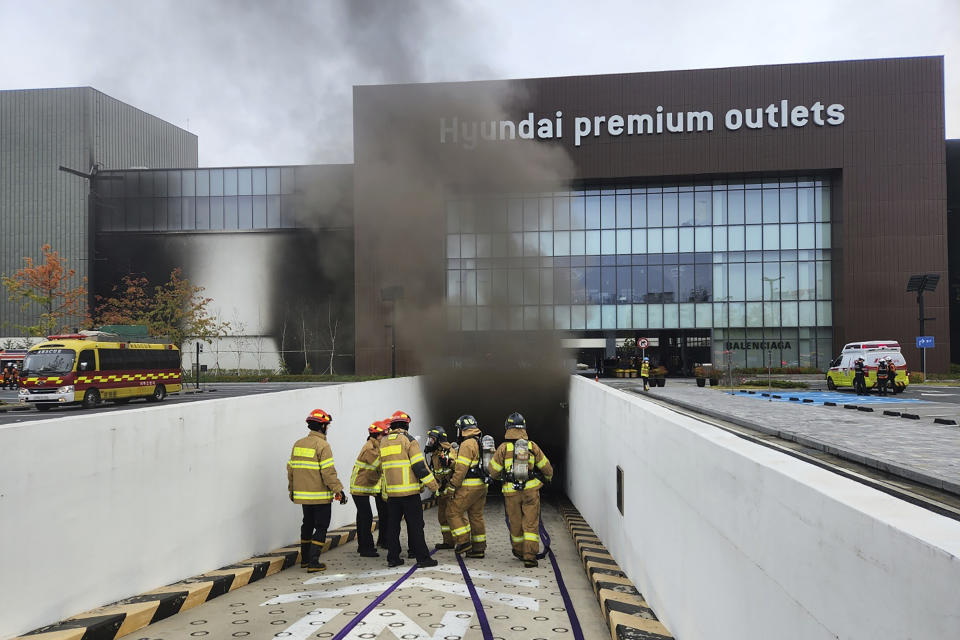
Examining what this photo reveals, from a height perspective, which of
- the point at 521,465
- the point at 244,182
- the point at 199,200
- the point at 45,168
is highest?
the point at 45,168

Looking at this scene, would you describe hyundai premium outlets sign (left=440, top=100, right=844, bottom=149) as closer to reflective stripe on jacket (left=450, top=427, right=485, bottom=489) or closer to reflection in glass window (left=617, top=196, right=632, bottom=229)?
reflection in glass window (left=617, top=196, right=632, bottom=229)

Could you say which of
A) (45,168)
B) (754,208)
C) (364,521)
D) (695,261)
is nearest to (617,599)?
(364,521)

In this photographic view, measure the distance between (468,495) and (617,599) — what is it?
9.45ft

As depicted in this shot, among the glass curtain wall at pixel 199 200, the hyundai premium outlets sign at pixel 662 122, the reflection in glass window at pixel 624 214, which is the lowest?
the reflection in glass window at pixel 624 214

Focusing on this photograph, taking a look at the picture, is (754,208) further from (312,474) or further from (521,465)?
(312,474)

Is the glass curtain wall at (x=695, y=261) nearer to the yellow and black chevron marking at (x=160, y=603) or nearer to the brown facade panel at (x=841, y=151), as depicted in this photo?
the brown facade panel at (x=841, y=151)

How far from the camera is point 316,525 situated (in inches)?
293

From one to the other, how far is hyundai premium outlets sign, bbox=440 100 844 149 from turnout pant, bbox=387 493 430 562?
29.2 meters

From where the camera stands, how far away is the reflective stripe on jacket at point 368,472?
8320 mm

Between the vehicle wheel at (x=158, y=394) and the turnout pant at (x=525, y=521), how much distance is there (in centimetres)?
1997

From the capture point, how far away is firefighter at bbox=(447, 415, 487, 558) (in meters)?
8.53

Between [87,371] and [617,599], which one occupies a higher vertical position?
[87,371]

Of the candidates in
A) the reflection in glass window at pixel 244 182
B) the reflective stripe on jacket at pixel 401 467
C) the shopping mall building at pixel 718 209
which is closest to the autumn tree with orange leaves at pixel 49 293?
the reflection in glass window at pixel 244 182

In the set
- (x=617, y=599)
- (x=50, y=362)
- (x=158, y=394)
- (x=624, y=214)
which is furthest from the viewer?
(x=624, y=214)
